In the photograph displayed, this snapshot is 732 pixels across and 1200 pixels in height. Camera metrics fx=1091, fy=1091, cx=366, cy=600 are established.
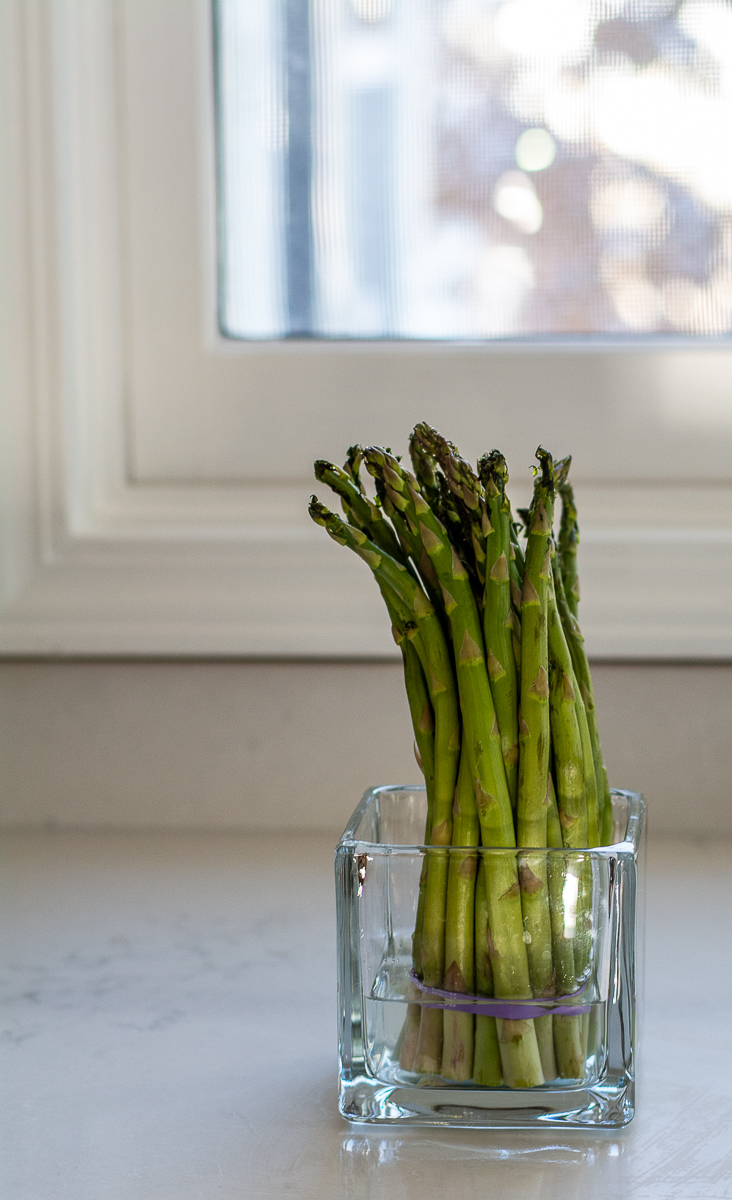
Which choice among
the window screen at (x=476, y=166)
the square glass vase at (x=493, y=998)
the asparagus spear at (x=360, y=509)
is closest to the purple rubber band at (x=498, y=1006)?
the square glass vase at (x=493, y=998)

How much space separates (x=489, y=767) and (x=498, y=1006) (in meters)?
→ 0.09

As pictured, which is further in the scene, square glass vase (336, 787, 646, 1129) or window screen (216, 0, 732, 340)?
window screen (216, 0, 732, 340)

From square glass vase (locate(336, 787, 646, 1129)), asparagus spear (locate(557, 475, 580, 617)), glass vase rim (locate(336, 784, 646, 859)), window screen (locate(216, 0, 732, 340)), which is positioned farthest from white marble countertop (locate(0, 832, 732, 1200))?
window screen (locate(216, 0, 732, 340))

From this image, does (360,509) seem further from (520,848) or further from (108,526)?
(108,526)

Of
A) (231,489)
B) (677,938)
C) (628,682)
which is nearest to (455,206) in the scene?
(231,489)

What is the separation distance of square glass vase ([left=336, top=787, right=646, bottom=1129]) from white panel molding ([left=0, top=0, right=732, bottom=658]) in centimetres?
45

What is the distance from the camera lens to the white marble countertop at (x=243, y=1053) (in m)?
0.43

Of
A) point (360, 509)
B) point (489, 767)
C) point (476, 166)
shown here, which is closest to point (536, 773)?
point (489, 767)

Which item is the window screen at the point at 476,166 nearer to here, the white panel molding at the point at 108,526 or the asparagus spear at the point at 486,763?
the white panel molding at the point at 108,526

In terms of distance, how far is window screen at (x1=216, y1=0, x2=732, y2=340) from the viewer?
95 cm

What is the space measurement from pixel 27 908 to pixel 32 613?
0.87 feet

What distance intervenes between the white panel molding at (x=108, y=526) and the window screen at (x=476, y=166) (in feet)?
0.22

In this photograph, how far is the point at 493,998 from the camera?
438 millimetres

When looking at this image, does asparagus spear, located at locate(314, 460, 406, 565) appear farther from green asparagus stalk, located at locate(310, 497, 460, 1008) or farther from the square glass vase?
the square glass vase
